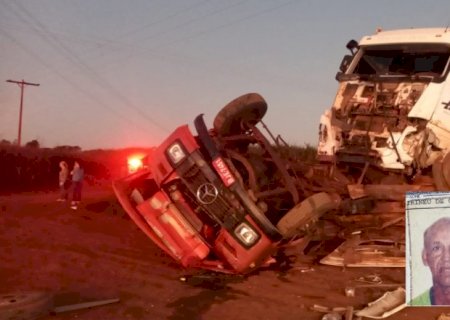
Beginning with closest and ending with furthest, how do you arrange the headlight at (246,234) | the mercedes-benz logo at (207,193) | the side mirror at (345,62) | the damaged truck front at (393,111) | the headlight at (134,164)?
the headlight at (246,234) → the mercedes-benz logo at (207,193) → the headlight at (134,164) → the damaged truck front at (393,111) → the side mirror at (345,62)

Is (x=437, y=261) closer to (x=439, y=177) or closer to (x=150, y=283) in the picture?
(x=150, y=283)

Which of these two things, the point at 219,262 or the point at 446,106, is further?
the point at 446,106

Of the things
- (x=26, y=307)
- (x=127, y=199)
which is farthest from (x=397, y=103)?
(x=26, y=307)

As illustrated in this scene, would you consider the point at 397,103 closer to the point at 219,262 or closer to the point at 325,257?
the point at 325,257

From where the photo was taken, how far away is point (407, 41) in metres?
9.84

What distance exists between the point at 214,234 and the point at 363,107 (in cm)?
367

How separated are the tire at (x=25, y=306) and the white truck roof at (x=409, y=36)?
7.14 metres

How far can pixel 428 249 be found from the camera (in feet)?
17.3

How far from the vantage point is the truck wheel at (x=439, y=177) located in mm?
8453

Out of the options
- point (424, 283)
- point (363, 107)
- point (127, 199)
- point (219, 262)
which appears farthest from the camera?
point (363, 107)

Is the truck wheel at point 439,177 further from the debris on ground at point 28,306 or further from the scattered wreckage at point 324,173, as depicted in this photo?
the debris on ground at point 28,306

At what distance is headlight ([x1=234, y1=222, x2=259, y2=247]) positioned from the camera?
677 cm

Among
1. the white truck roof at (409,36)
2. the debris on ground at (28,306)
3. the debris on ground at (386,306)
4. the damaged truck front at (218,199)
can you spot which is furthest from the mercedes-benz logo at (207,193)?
the white truck roof at (409,36)

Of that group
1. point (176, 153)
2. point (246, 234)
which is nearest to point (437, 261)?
point (246, 234)
